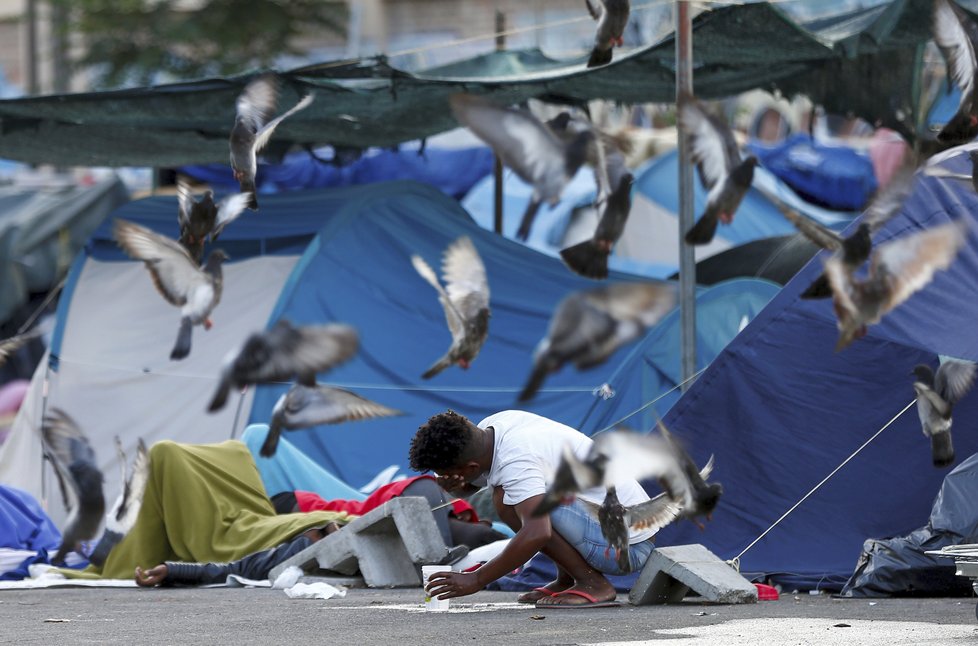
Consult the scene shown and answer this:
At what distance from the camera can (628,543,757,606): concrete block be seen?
19.0 ft

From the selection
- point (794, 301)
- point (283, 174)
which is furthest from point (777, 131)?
point (794, 301)

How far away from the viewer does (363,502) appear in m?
8.11

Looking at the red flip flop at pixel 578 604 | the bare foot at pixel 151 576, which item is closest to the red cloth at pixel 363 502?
the bare foot at pixel 151 576

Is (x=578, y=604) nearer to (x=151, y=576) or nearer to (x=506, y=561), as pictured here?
(x=506, y=561)

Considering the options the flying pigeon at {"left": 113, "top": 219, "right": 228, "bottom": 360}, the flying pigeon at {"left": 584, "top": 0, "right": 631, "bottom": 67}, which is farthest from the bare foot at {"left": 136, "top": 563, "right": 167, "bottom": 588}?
the flying pigeon at {"left": 584, "top": 0, "right": 631, "bottom": 67}

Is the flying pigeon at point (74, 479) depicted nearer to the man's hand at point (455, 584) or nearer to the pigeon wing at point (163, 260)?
the pigeon wing at point (163, 260)

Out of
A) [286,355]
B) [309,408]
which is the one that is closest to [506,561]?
[286,355]

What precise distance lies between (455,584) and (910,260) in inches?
69.6

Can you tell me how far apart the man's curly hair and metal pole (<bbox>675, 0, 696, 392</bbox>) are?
239 centimetres

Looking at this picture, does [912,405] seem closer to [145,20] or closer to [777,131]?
[145,20]

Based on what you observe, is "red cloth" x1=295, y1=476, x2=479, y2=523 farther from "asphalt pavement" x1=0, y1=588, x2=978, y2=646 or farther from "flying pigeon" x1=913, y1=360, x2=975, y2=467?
"flying pigeon" x1=913, y1=360, x2=975, y2=467

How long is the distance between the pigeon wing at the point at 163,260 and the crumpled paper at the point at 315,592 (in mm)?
1330

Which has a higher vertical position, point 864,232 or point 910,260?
point 864,232

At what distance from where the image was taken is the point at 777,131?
80.8ft
